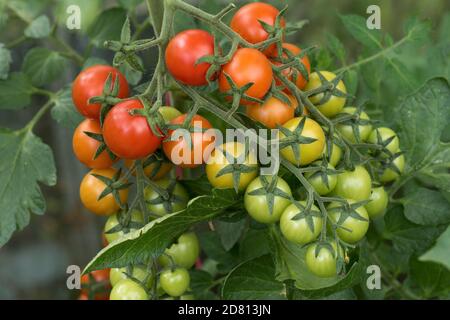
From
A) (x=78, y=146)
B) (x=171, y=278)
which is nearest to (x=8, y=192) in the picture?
(x=78, y=146)

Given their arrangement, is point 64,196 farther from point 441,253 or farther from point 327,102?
point 441,253

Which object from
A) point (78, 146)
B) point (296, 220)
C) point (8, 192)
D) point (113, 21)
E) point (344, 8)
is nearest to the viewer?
point (296, 220)

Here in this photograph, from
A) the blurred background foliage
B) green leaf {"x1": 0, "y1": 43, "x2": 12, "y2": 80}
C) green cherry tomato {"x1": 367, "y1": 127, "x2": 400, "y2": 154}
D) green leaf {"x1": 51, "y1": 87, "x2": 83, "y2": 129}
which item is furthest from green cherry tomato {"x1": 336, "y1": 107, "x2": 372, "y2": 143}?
the blurred background foliage

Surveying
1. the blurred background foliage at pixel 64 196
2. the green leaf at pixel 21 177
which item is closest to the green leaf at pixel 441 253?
the green leaf at pixel 21 177

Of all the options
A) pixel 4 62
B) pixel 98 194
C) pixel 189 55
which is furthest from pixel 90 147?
pixel 4 62

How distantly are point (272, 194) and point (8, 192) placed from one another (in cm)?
40

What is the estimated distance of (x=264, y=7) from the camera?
73 cm

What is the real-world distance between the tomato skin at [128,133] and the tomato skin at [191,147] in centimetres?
2

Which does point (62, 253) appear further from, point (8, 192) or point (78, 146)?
point (78, 146)

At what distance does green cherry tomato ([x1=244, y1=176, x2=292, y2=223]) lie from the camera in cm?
65

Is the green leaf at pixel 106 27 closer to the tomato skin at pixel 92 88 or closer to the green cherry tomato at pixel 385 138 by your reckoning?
the tomato skin at pixel 92 88

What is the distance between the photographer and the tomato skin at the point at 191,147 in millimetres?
668

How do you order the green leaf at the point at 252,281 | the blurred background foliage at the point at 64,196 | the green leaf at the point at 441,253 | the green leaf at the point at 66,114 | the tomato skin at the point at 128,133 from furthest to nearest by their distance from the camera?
the blurred background foliage at the point at 64,196
the green leaf at the point at 66,114
the green leaf at the point at 252,281
the tomato skin at the point at 128,133
the green leaf at the point at 441,253

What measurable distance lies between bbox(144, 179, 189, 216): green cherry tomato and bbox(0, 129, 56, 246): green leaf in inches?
7.6
